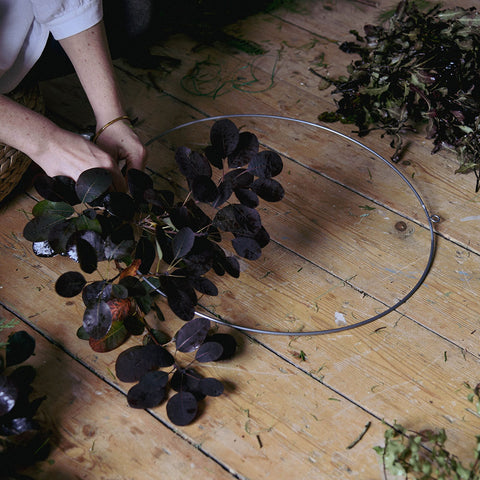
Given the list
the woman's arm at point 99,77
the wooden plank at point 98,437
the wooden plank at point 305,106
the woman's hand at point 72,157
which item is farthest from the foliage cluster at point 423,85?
the wooden plank at point 98,437

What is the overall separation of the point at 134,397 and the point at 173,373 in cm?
10

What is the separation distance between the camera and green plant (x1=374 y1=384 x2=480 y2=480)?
2.92 ft

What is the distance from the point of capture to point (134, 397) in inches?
38.4

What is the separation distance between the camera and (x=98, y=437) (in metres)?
0.97

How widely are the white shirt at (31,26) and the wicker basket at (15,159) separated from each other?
53 millimetres

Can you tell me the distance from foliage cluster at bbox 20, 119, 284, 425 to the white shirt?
0.39 metres

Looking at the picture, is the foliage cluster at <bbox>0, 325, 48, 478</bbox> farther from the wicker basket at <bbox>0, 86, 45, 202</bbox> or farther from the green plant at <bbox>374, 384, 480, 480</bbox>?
the green plant at <bbox>374, 384, 480, 480</bbox>

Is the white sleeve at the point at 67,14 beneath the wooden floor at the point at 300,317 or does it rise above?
above

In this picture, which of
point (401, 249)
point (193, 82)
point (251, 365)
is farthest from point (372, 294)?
point (193, 82)

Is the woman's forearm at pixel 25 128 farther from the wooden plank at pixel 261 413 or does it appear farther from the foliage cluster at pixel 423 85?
the foliage cluster at pixel 423 85

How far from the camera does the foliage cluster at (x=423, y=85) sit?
1495mm

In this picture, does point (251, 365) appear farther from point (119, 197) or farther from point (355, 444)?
point (119, 197)

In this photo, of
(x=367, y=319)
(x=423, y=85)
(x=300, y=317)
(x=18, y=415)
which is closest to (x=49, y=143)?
(x=18, y=415)

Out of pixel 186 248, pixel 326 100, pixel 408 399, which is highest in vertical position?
pixel 186 248
